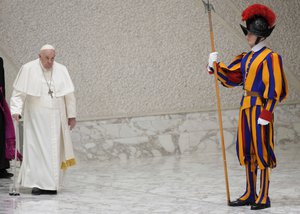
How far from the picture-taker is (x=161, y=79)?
10445 millimetres

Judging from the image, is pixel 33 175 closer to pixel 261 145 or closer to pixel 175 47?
pixel 261 145

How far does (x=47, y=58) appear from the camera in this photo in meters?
7.25

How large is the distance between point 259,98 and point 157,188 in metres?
1.87

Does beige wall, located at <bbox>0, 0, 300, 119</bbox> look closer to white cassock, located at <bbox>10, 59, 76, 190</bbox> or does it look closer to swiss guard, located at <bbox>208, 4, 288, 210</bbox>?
white cassock, located at <bbox>10, 59, 76, 190</bbox>

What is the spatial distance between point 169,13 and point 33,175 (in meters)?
4.05

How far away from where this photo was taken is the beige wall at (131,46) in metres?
10.1

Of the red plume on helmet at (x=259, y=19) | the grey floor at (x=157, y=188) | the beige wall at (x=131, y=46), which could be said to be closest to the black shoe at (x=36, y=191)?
the grey floor at (x=157, y=188)

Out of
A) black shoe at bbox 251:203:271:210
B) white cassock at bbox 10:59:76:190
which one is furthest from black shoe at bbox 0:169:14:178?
black shoe at bbox 251:203:271:210

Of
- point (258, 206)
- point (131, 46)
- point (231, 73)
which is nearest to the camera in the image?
point (258, 206)

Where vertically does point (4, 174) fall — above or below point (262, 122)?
below

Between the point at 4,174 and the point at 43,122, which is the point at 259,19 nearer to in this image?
the point at 43,122

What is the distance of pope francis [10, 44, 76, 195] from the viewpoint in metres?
7.18

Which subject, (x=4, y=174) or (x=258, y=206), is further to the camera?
(x=4, y=174)

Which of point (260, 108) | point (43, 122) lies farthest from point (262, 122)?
point (43, 122)
